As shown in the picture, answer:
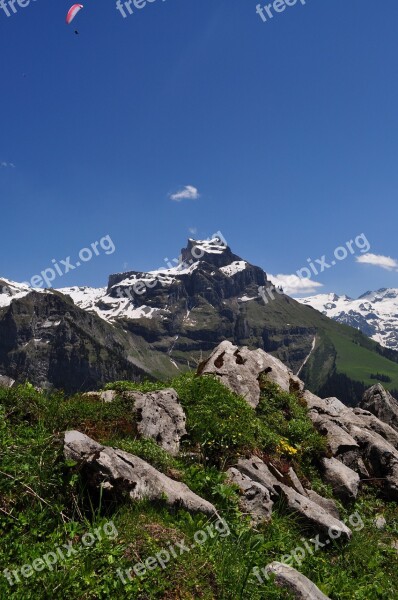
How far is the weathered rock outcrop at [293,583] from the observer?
790cm

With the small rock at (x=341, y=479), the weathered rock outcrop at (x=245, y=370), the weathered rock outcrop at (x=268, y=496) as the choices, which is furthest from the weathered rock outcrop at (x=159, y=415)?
the small rock at (x=341, y=479)

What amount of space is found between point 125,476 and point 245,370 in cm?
1346

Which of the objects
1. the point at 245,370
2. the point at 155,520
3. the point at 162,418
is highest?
the point at 245,370

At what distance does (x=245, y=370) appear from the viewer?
22500 millimetres

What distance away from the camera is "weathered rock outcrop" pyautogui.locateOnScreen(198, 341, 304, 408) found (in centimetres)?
2097

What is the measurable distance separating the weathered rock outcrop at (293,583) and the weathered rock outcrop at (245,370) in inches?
437

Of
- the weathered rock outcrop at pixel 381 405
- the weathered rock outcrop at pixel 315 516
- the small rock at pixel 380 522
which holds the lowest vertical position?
the small rock at pixel 380 522

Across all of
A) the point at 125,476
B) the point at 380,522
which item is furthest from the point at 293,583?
the point at 380,522

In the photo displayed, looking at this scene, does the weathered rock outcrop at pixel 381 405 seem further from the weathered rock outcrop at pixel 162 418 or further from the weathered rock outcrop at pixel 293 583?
the weathered rock outcrop at pixel 293 583

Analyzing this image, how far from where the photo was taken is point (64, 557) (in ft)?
24.8

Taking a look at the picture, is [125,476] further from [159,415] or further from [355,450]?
[355,450]

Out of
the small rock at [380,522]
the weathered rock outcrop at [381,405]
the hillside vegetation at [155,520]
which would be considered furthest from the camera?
the weathered rock outcrop at [381,405]

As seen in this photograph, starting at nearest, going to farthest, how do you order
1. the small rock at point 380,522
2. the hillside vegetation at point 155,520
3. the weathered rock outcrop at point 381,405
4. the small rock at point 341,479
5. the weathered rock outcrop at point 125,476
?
the hillside vegetation at point 155,520 < the weathered rock outcrop at point 125,476 < the small rock at point 380,522 < the small rock at point 341,479 < the weathered rock outcrop at point 381,405

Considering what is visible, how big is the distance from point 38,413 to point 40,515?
4693 mm
